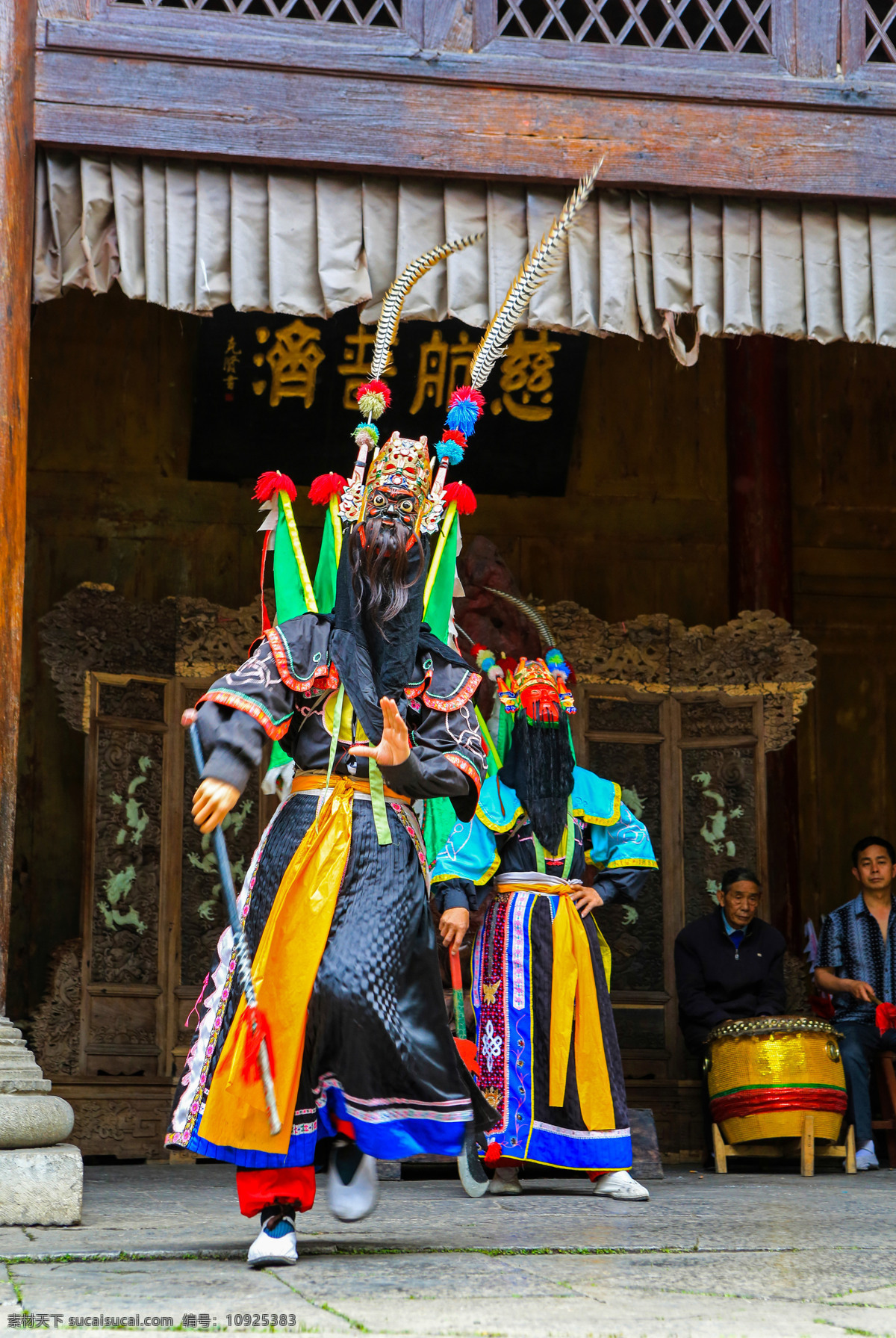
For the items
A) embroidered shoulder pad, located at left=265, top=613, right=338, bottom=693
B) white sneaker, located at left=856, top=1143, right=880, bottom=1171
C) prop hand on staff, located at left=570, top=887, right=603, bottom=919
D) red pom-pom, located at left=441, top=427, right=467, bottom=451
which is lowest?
white sneaker, located at left=856, top=1143, right=880, bottom=1171

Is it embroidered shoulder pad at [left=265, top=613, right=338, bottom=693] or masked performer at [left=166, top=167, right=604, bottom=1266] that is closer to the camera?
masked performer at [left=166, top=167, right=604, bottom=1266]

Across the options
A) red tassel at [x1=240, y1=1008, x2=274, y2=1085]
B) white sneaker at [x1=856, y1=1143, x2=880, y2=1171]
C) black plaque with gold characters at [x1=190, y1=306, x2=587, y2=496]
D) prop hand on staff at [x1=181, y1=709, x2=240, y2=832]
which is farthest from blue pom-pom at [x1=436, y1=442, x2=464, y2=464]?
white sneaker at [x1=856, y1=1143, x2=880, y2=1171]

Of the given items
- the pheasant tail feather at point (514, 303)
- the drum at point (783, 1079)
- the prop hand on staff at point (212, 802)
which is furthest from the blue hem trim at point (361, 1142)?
the drum at point (783, 1079)

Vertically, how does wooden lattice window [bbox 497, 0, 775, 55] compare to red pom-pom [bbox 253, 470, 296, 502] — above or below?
above

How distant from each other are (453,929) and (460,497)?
1299 millimetres

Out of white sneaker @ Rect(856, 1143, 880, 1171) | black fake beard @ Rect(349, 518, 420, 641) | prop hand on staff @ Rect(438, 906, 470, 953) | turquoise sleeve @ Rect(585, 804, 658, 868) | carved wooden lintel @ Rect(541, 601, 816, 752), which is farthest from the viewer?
carved wooden lintel @ Rect(541, 601, 816, 752)

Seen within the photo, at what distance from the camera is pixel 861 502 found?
8320 mm

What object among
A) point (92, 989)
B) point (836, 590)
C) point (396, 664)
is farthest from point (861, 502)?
point (396, 664)

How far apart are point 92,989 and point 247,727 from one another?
3647mm

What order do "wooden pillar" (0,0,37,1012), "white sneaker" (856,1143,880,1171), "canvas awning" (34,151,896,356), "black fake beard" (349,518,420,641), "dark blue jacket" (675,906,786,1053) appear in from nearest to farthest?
1. "black fake beard" (349,518,420,641)
2. "wooden pillar" (0,0,37,1012)
3. "canvas awning" (34,151,896,356)
4. "white sneaker" (856,1143,880,1171)
5. "dark blue jacket" (675,906,786,1053)

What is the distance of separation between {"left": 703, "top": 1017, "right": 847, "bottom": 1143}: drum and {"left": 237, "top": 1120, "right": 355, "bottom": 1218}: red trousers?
3.26 m

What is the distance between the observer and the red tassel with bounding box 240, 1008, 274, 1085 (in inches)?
131

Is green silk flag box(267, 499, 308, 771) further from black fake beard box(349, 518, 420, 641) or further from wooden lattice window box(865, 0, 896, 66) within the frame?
wooden lattice window box(865, 0, 896, 66)

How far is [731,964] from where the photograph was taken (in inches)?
272
